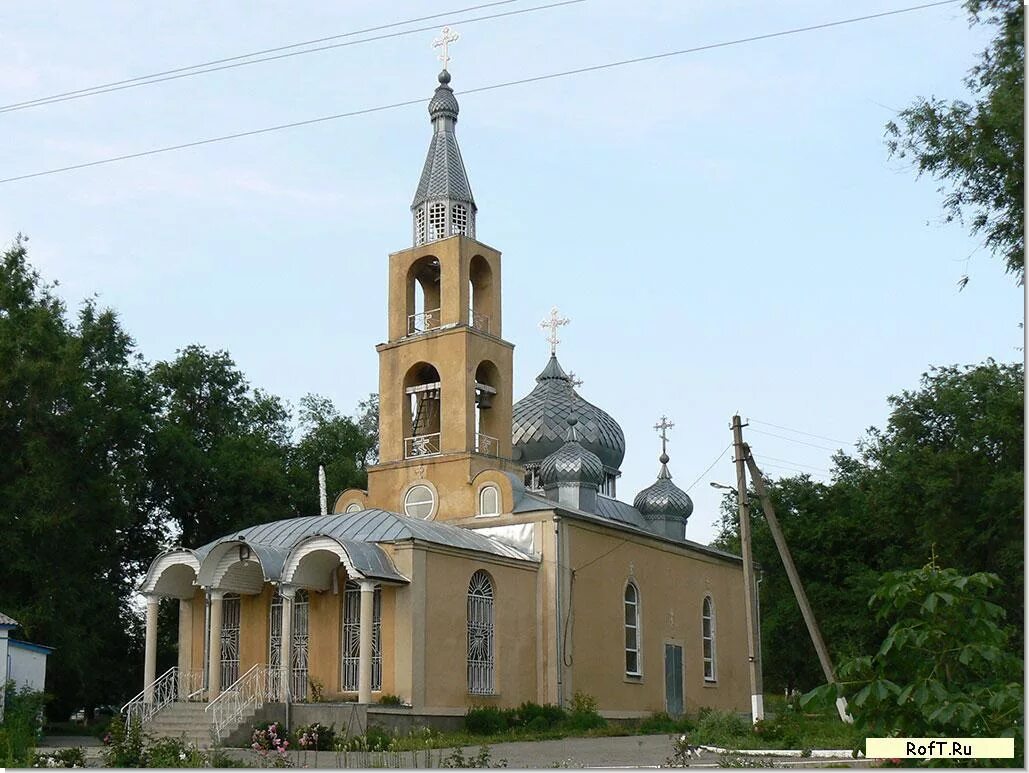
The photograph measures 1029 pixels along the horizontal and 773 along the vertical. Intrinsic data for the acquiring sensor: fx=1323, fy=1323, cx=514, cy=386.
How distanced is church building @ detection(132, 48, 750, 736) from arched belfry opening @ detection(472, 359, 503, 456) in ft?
0.14

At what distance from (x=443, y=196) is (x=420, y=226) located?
0.84 m

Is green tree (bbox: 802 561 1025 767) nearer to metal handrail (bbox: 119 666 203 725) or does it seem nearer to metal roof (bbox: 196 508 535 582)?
metal roof (bbox: 196 508 535 582)

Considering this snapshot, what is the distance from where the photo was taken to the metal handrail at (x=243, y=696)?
20469 millimetres

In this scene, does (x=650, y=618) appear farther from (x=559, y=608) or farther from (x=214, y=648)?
(x=214, y=648)

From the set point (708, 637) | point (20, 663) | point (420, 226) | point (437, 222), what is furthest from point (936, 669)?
point (708, 637)

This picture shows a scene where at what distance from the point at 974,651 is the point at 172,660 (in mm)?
28803

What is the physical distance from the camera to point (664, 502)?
104 ft

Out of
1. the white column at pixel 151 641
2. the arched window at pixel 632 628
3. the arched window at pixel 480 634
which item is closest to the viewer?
the arched window at pixel 480 634

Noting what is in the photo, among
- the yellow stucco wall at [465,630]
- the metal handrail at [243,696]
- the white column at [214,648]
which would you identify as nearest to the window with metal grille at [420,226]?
the yellow stucco wall at [465,630]

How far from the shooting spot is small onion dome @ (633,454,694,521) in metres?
31.6

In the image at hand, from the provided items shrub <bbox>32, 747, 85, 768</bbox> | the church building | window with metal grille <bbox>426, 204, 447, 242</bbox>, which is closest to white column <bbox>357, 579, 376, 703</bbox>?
the church building

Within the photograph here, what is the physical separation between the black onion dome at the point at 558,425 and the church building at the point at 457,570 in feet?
0.26

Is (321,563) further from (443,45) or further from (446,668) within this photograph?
(443,45)

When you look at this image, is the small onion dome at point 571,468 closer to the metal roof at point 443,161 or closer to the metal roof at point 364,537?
the metal roof at point 364,537
